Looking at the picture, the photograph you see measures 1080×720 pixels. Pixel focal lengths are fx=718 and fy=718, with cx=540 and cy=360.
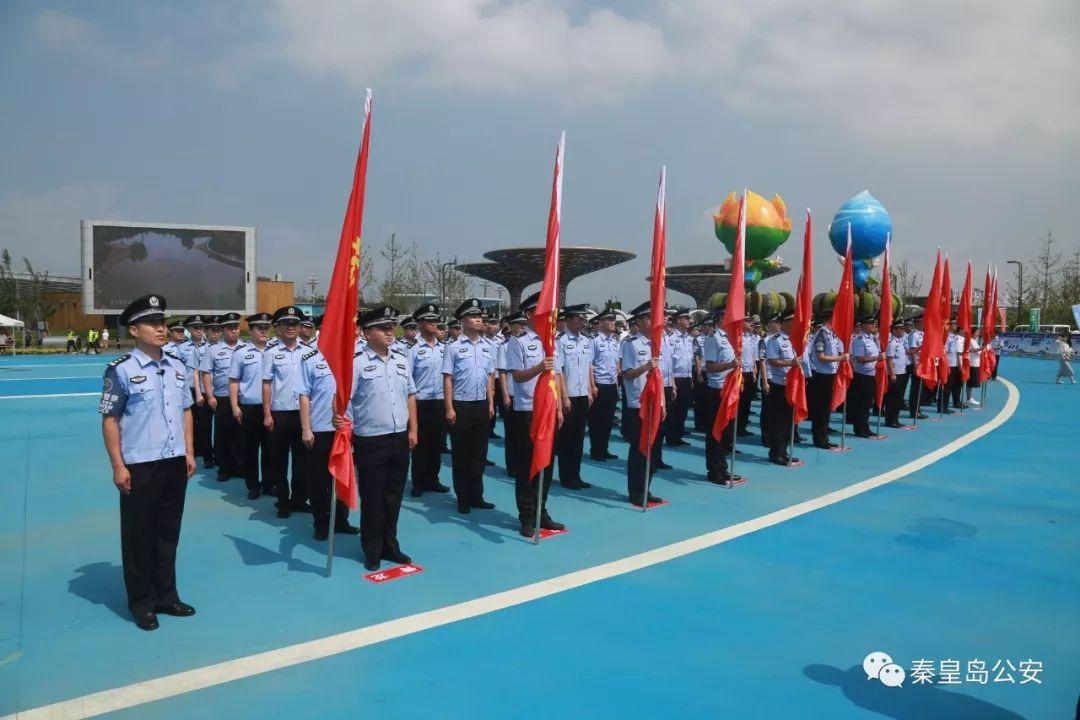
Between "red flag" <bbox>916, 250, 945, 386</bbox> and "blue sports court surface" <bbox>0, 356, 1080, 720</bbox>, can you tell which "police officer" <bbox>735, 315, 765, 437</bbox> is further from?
"blue sports court surface" <bbox>0, 356, 1080, 720</bbox>

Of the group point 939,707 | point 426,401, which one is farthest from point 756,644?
point 426,401

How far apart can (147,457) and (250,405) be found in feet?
9.92

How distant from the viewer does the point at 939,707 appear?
3.19m

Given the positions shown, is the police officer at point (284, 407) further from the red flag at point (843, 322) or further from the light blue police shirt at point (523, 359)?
the red flag at point (843, 322)

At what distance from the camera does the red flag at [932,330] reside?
11.2 meters

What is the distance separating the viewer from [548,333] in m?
5.28

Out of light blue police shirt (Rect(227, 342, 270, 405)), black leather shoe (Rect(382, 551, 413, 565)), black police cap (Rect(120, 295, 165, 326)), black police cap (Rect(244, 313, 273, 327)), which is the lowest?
black leather shoe (Rect(382, 551, 413, 565))

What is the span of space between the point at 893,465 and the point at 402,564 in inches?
250

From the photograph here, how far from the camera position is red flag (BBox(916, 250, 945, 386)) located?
1123 cm

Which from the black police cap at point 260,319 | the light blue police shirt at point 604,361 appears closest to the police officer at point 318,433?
the black police cap at point 260,319

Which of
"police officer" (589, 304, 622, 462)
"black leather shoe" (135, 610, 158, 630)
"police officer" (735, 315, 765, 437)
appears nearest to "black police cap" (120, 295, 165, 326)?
"black leather shoe" (135, 610, 158, 630)

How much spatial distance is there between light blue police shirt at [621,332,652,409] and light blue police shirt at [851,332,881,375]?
182 inches

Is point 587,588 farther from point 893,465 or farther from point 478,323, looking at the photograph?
point 893,465

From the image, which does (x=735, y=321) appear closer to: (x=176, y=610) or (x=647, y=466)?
(x=647, y=466)
